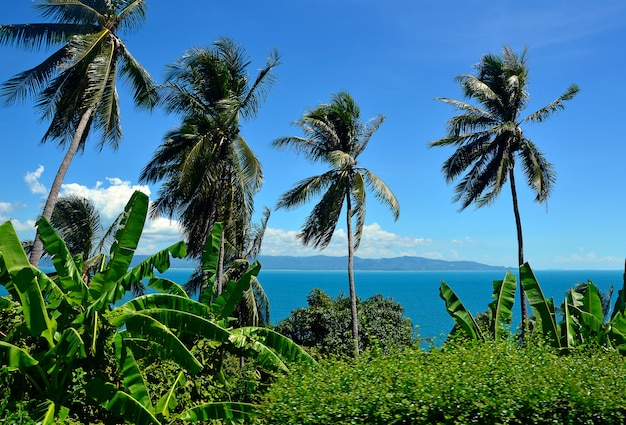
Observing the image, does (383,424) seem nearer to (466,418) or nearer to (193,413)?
(466,418)

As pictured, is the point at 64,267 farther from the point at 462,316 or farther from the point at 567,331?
the point at 567,331

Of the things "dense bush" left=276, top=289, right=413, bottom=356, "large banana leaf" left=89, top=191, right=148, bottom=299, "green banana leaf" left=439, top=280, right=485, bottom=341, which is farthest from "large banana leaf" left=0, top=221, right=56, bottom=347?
"dense bush" left=276, top=289, right=413, bottom=356

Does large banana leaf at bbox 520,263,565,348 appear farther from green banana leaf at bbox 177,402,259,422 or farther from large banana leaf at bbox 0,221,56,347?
large banana leaf at bbox 0,221,56,347

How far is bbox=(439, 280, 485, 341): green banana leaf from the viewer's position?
33.3 ft

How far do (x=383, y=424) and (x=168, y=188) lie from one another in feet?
57.1

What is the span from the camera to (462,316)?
1024 centimetres

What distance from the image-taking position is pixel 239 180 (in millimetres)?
18391

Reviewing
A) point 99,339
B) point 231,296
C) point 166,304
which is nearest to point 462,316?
point 231,296

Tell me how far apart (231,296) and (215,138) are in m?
10.5

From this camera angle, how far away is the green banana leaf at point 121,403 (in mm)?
7234

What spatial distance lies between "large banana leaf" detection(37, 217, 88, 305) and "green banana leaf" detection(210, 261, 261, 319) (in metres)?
2.31

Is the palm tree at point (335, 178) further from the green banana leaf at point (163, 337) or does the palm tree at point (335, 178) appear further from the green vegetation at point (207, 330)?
the green banana leaf at point (163, 337)

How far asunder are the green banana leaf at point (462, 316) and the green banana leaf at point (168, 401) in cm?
521

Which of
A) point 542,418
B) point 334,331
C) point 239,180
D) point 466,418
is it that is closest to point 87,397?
point 466,418
